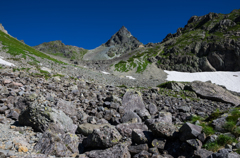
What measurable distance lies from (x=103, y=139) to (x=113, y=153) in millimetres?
903

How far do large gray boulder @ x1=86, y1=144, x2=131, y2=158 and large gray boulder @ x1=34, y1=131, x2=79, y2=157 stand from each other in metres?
1.06

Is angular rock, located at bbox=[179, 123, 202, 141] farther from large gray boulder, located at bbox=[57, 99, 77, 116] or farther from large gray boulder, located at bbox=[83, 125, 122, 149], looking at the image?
large gray boulder, located at bbox=[57, 99, 77, 116]

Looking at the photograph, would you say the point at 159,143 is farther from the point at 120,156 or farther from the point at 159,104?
the point at 159,104

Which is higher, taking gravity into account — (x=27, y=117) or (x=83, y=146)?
(x=27, y=117)

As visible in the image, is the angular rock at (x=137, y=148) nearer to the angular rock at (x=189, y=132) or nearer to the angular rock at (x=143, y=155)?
the angular rock at (x=143, y=155)

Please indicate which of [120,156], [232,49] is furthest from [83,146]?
[232,49]

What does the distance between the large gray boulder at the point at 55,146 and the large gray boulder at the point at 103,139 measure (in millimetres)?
914

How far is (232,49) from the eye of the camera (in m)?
103

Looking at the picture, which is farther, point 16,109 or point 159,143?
point 16,109

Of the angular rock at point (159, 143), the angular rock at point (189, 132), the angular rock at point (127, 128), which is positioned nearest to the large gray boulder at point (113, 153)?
the angular rock at point (127, 128)

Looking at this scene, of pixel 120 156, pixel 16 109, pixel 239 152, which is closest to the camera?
pixel 239 152

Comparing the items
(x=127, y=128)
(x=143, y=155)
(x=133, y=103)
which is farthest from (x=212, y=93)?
(x=143, y=155)

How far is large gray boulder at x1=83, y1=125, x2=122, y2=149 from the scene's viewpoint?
23.4ft

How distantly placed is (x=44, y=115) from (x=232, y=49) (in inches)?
5334
